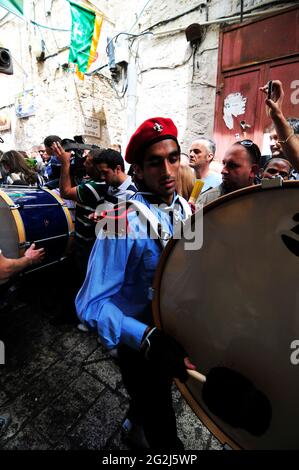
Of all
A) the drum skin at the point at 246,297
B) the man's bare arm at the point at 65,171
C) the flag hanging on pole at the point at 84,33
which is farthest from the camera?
the flag hanging on pole at the point at 84,33

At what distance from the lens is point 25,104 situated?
8594mm

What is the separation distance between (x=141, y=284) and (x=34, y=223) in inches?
81.5

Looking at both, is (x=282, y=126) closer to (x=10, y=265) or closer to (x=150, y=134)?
(x=150, y=134)

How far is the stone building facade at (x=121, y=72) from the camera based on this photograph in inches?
197

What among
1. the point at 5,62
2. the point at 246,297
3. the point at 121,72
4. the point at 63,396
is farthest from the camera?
the point at 121,72

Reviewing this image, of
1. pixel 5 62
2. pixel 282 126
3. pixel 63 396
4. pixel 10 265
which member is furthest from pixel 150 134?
pixel 5 62

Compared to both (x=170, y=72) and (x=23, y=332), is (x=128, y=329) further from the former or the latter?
(x=170, y=72)

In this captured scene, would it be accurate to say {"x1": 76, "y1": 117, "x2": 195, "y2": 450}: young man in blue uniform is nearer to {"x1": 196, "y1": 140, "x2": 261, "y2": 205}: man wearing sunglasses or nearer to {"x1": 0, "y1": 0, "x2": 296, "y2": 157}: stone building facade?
{"x1": 196, "y1": 140, "x2": 261, "y2": 205}: man wearing sunglasses

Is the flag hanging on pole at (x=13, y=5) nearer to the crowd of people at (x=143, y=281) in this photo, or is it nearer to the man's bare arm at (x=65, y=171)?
the man's bare arm at (x=65, y=171)

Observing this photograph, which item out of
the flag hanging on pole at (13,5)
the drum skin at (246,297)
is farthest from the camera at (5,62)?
the drum skin at (246,297)

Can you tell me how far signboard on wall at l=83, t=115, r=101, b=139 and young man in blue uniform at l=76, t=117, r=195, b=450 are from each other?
6.93m

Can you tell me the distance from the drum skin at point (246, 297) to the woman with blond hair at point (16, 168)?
3451 millimetres

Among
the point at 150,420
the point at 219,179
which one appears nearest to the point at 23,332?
the point at 150,420
